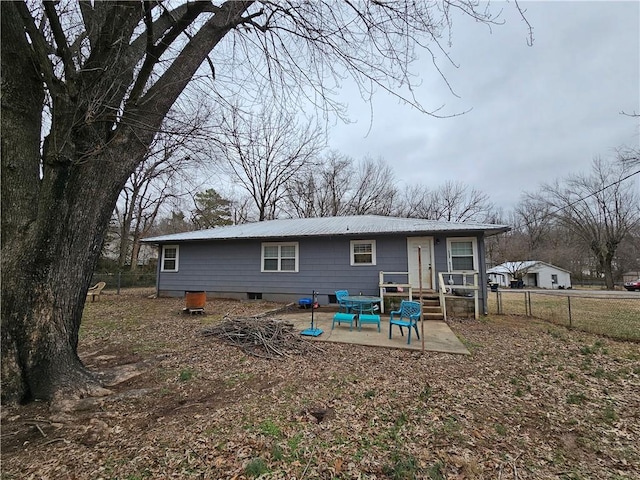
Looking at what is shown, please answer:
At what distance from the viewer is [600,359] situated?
214 inches

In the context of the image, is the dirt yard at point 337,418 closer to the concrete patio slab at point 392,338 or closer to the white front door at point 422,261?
the concrete patio slab at point 392,338

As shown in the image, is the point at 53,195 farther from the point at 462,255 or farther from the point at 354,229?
the point at 462,255

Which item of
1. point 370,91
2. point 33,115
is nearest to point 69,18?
point 33,115

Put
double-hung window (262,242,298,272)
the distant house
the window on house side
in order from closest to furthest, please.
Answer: the window on house side → double-hung window (262,242,298,272) → the distant house

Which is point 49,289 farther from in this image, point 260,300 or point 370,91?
point 260,300

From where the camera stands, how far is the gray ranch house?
33.6 ft

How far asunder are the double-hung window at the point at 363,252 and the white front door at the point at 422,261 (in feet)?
4.29

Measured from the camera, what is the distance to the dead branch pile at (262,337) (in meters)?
5.47

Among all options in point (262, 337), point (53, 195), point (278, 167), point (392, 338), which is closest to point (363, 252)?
point (392, 338)

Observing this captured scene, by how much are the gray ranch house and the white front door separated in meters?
0.03

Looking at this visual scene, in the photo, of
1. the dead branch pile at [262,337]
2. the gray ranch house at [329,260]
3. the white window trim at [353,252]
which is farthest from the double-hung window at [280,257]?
the dead branch pile at [262,337]

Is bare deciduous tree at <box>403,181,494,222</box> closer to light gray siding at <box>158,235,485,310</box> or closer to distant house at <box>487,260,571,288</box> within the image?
distant house at <box>487,260,571,288</box>

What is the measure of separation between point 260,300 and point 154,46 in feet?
33.2

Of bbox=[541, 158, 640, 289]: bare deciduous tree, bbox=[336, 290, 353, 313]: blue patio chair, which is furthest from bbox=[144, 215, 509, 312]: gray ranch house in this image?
bbox=[541, 158, 640, 289]: bare deciduous tree
